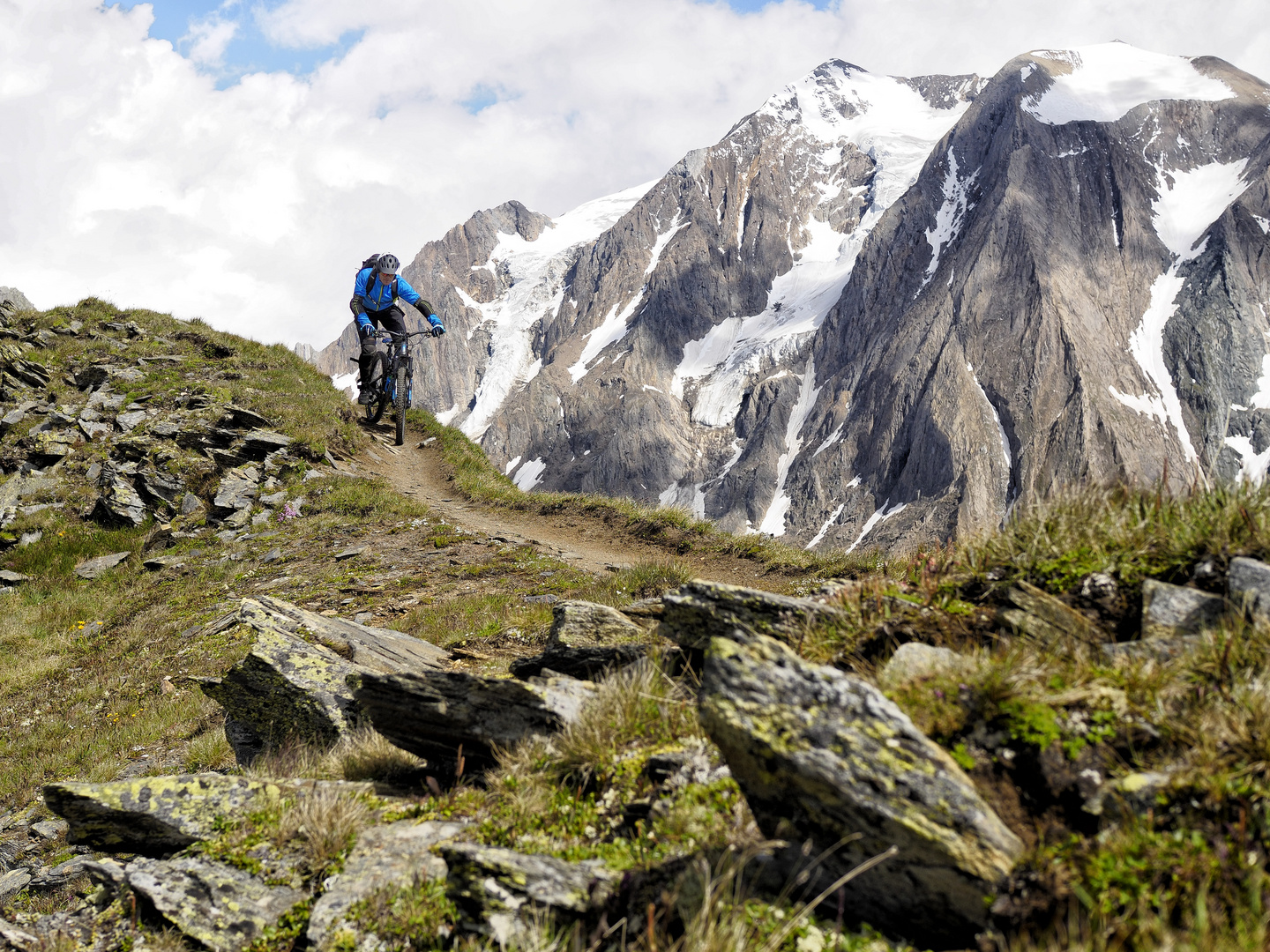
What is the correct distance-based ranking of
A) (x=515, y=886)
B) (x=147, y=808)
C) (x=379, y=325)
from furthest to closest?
(x=379, y=325) < (x=147, y=808) < (x=515, y=886)

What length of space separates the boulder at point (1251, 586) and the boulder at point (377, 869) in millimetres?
4167

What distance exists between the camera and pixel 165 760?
7.91 m

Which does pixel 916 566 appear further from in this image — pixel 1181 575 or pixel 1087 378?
pixel 1087 378

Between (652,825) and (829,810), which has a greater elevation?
(829,810)

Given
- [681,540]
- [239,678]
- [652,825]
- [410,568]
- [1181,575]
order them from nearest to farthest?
[652,825] → [1181,575] → [239,678] → [410,568] → [681,540]

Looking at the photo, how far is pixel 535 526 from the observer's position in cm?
1705

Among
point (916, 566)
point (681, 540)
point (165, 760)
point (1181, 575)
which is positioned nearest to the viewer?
point (1181, 575)

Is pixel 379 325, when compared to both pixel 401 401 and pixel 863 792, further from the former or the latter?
pixel 863 792

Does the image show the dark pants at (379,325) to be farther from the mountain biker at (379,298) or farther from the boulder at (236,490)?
the boulder at (236,490)

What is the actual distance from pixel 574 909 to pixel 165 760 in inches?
279

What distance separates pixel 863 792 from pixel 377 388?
2242cm

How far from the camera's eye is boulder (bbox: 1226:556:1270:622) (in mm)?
3482

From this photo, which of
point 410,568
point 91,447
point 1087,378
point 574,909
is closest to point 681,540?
point 410,568

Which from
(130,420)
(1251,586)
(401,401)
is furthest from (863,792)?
(130,420)
